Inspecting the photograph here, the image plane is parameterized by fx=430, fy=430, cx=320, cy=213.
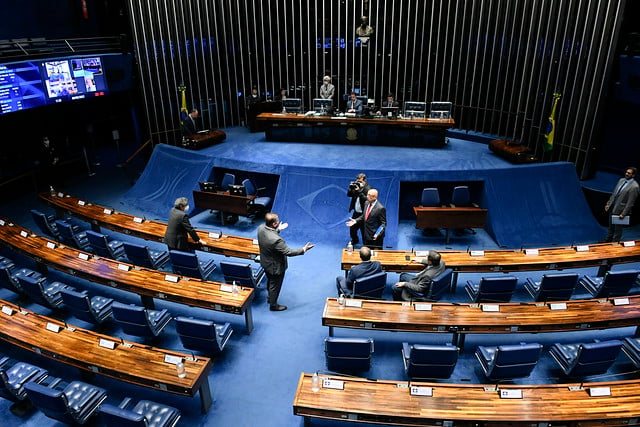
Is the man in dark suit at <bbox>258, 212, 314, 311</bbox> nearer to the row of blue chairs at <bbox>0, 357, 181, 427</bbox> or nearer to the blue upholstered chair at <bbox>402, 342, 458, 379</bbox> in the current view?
the blue upholstered chair at <bbox>402, 342, 458, 379</bbox>

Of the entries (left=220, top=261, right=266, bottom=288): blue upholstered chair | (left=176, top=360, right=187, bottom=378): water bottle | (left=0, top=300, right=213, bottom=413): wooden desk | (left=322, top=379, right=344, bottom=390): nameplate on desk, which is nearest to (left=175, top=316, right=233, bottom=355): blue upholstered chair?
(left=0, top=300, right=213, bottom=413): wooden desk

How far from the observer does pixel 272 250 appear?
650 cm

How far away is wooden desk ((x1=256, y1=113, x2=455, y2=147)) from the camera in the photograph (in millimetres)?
11961

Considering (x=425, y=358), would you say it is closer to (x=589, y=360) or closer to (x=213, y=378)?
(x=589, y=360)

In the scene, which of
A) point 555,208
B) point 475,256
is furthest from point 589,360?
point 555,208

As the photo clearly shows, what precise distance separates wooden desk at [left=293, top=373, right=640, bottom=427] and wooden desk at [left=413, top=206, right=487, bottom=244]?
477cm

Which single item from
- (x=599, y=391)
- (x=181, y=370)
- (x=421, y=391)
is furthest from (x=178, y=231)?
(x=599, y=391)

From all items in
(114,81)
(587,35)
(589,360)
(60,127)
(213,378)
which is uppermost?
(587,35)

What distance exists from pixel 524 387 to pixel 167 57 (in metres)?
13.3

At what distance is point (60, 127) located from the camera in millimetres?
15219

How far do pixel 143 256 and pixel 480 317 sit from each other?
5696mm

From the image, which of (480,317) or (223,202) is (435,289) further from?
(223,202)

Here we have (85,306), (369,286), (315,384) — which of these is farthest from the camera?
(369,286)

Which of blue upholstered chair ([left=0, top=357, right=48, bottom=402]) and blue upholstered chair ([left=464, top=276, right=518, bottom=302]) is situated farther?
blue upholstered chair ([left=464, top=276, right=518, bottom=302])
